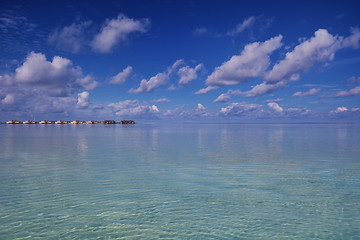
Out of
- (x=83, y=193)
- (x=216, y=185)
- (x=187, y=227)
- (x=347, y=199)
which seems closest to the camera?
(x=187, y=227)

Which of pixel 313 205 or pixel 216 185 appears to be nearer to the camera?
pixel 313 205

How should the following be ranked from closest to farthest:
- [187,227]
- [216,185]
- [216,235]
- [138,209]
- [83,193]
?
[216,235]
[187,227]
[138,209]
[83,193]
[216,185]

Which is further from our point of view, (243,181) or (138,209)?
(243,181)

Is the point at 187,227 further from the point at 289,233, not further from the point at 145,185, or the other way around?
the point at 145,185

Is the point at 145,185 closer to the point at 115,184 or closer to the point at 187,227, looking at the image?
the point at 115,184

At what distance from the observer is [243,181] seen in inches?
731

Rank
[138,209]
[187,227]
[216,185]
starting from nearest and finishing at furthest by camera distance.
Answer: [187,227], [138,209], [216,185]

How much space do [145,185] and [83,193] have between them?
4.34 meters

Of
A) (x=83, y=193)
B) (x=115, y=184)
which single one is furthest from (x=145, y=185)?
(x=83, y=193)

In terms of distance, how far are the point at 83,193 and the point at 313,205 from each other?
560 inches

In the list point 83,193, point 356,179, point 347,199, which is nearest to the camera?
point 347,199

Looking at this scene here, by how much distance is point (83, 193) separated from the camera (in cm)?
1558

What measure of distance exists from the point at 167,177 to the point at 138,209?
7.48 m

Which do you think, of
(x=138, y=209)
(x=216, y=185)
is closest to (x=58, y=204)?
(x=138, y=209)
